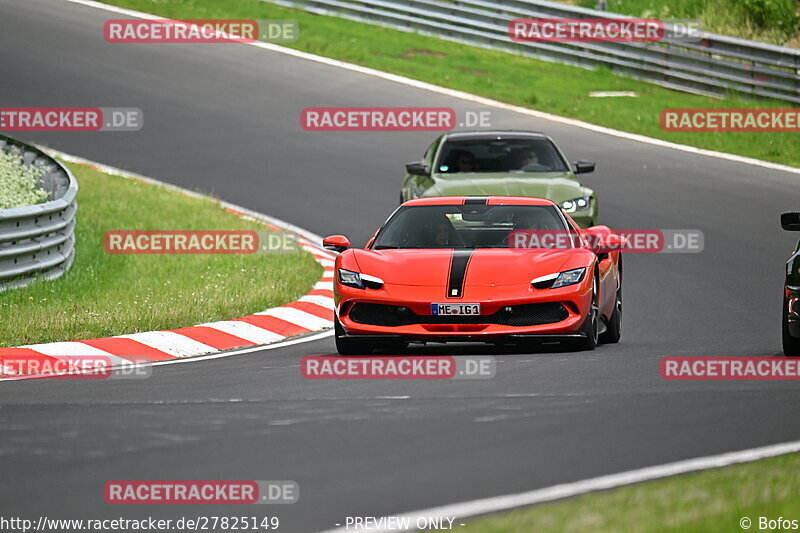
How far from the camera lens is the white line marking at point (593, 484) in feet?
21.5

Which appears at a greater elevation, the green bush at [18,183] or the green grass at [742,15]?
the green grass at [742,15]

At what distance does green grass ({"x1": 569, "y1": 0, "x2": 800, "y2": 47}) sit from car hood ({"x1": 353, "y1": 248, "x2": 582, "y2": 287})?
22688mm

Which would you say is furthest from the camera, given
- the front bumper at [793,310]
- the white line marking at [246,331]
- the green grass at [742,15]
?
the green grass at [742,15]

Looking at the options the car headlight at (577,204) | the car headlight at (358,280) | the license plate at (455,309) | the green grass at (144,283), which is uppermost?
the car headlight at (358,280)

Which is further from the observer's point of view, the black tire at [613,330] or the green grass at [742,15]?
the green grass at [742,15]

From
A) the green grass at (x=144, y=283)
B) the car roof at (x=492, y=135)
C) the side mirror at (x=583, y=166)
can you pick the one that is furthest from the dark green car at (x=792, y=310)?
the car roof at (x=492, y=135)

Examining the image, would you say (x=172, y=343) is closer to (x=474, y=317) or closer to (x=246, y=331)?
(x=246, y=331)

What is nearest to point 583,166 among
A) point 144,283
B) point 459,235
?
point 144,283

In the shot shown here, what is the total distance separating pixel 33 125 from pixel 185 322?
41.8ft

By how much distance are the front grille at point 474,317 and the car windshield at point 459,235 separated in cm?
97

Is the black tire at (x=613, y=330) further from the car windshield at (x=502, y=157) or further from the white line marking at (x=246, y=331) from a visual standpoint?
the car windshield at (x=502, y=157)

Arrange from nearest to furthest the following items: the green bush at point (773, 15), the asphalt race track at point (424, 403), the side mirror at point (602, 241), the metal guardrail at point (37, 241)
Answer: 1. the asphalt race track at point (424, 403)
2. the side mirror at point (602, 241)
3. the metal guardrail at point (37, 241)
4. the green bush at point (773, 15)

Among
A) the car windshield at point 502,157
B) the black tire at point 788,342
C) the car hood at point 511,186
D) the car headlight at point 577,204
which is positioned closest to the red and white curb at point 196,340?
the car hood at point 511,186

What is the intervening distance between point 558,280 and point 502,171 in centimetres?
676
